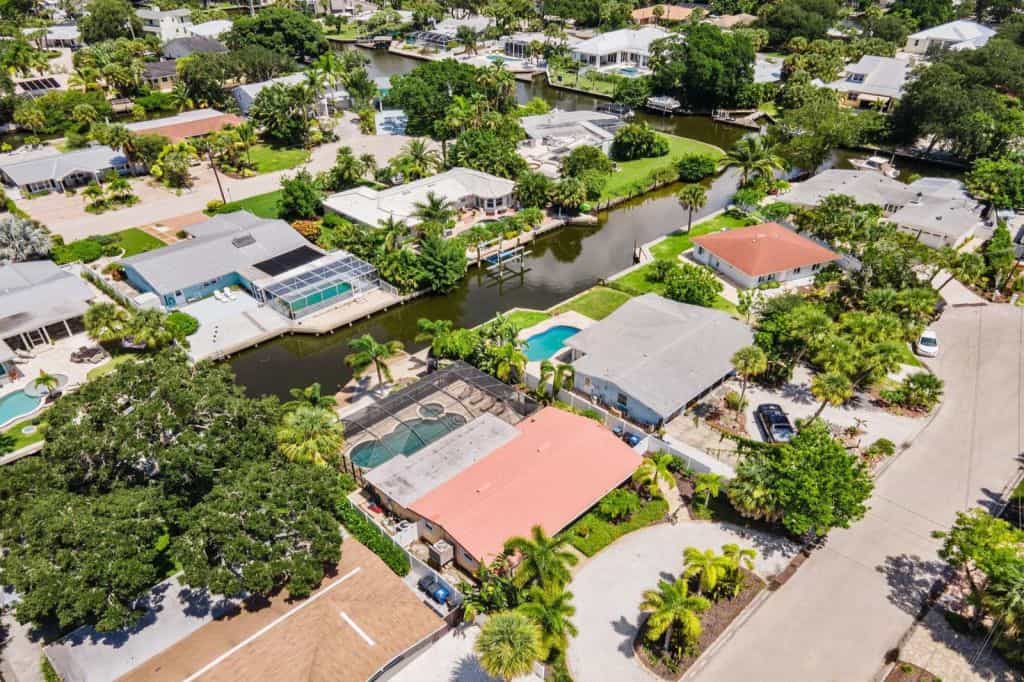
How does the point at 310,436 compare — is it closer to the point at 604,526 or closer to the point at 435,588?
the point at 435,588

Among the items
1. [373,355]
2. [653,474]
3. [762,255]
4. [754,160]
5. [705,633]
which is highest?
[754,160]

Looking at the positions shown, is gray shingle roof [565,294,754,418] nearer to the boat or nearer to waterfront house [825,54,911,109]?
the boat

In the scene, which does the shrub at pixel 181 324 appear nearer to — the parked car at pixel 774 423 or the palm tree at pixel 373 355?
the palm tree at pixel 373 355

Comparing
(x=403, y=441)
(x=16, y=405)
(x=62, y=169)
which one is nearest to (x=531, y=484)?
(x=403, y=441)

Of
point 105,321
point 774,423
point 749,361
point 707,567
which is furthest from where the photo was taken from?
point 105,321

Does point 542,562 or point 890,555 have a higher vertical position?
point 542,562

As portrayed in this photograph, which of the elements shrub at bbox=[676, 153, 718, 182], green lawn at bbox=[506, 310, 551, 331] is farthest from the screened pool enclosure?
shrub at bbox=[676, 153, 718, 182]

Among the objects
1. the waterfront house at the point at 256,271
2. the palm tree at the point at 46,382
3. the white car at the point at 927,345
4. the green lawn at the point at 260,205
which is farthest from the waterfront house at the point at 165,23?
the white car at the point at 927,345

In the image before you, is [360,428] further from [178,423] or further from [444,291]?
[444,291]
